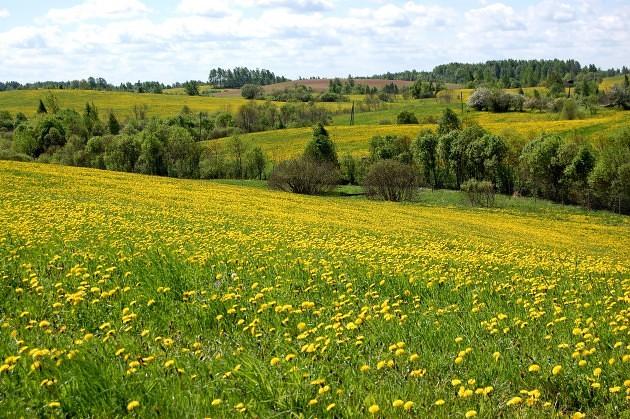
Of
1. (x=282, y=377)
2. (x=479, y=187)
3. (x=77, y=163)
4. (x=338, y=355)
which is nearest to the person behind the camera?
(x=282, y=377)

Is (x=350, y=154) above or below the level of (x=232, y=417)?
below

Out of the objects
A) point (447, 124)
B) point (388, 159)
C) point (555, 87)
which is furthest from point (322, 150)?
point (555, 87)

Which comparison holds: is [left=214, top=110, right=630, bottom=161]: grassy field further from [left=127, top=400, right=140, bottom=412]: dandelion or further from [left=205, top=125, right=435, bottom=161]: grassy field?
[left=127, top=400, right=140, bottom=412]: dandelion

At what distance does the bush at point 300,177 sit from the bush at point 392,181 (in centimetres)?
636

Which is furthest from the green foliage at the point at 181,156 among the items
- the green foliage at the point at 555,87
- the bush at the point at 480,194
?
the green foliage at the point at 555,87

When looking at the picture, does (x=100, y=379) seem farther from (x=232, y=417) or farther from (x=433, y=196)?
(x=433, y=196)

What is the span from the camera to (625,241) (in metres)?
40.3

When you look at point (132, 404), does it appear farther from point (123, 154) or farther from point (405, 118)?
point (405, 118)

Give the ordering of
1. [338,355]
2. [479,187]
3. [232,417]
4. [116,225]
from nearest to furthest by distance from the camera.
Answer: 1. [232,417]
2. [338,355]
3. [116,225]
4. [479,187]

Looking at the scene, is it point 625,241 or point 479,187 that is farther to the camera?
point 479,187

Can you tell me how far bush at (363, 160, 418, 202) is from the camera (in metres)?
72.4

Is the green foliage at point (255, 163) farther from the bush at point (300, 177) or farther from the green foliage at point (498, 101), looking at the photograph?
the green foliage at point (498, 101)

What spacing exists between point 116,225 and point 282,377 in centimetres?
1067

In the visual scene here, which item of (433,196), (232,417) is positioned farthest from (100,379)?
(433,196)
